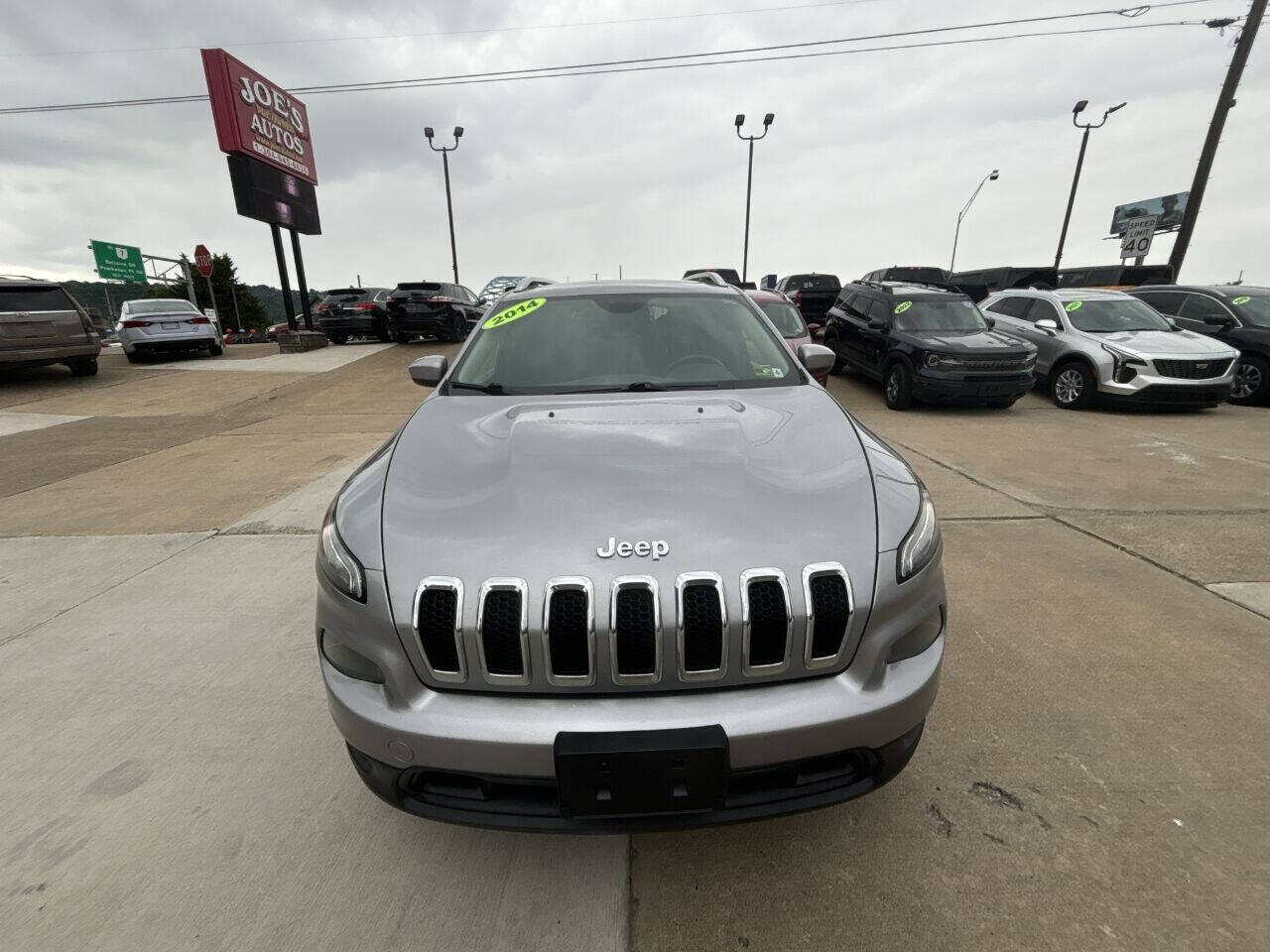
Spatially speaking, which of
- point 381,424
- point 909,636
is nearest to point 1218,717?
point 909,636

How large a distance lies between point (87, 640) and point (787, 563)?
11.0ft

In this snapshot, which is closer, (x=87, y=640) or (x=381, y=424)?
(x=87, y=640)

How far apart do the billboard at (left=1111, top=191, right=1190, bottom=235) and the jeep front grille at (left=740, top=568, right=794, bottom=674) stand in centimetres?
3924

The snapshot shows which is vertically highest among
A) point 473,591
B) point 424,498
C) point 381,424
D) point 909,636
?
point 424,498

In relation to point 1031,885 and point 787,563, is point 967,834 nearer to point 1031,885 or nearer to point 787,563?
point 1031,885

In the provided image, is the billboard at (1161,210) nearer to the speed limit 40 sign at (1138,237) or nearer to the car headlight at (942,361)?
the speed limit 40 sign at (1138,237)

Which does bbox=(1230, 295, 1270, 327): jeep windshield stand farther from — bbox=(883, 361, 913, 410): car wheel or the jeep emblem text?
the jeep emblem text

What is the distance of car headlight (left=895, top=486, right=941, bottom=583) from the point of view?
159 centimetres

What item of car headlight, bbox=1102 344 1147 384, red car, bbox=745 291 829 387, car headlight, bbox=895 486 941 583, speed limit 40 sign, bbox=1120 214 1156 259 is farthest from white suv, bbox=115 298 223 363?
speed limit 40 sign, bbox=1120 214 1156 259

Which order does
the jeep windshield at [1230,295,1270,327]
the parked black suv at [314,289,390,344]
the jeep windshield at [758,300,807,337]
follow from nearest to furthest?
the jeep windshield at [758,300,807,337], the jeep windshield at [1230,295,1270,327], the parked black suv at [314,289,390,344]

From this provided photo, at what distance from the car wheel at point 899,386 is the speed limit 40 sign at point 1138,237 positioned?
45.2ft

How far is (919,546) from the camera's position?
1.67 meters

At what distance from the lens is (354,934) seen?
1.57 meters

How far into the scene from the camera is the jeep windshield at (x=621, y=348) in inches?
102
